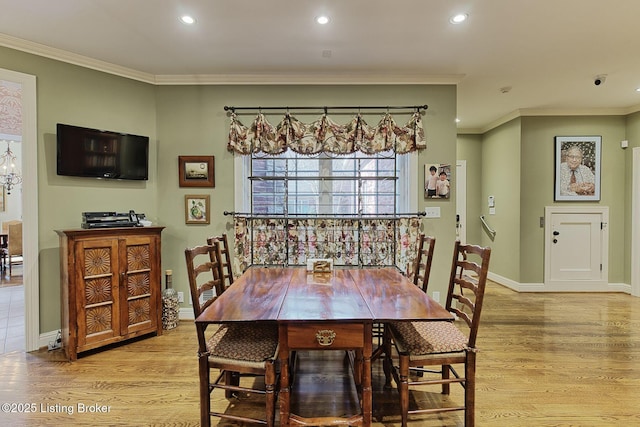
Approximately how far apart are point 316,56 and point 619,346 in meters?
3.92

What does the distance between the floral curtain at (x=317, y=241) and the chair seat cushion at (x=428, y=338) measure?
1365mm

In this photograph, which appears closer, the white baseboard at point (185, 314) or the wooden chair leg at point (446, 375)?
the wooden chair leg at point (446, 375)

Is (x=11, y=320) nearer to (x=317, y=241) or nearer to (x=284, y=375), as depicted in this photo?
(x=317, y=241)

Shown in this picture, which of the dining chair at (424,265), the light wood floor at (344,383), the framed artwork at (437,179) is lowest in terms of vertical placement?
the light wood floor at (344,383)

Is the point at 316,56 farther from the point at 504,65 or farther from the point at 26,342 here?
the point at 26,342

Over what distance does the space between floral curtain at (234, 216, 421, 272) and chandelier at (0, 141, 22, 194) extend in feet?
21.8

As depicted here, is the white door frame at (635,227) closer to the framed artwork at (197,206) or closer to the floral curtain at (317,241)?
the floral curtain at (317,241)

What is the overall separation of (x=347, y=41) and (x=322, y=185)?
56.9 inches

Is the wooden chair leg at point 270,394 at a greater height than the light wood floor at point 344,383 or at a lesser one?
greater

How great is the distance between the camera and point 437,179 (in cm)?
347

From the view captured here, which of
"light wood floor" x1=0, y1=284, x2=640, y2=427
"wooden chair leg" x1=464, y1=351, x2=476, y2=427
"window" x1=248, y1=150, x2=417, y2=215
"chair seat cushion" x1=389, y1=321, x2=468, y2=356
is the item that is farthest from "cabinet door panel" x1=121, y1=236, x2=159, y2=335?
"wooden chair leg" x1=464, y1=351, x2=476, y2=427

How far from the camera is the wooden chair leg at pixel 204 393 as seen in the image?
1645 mm

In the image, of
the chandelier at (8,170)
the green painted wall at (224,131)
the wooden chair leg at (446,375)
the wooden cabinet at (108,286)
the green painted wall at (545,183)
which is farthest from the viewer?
the chandelier at (8,170)

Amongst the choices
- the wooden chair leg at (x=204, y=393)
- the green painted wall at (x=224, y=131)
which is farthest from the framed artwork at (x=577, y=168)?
the wooden chair leg at (x=204, y=393)
